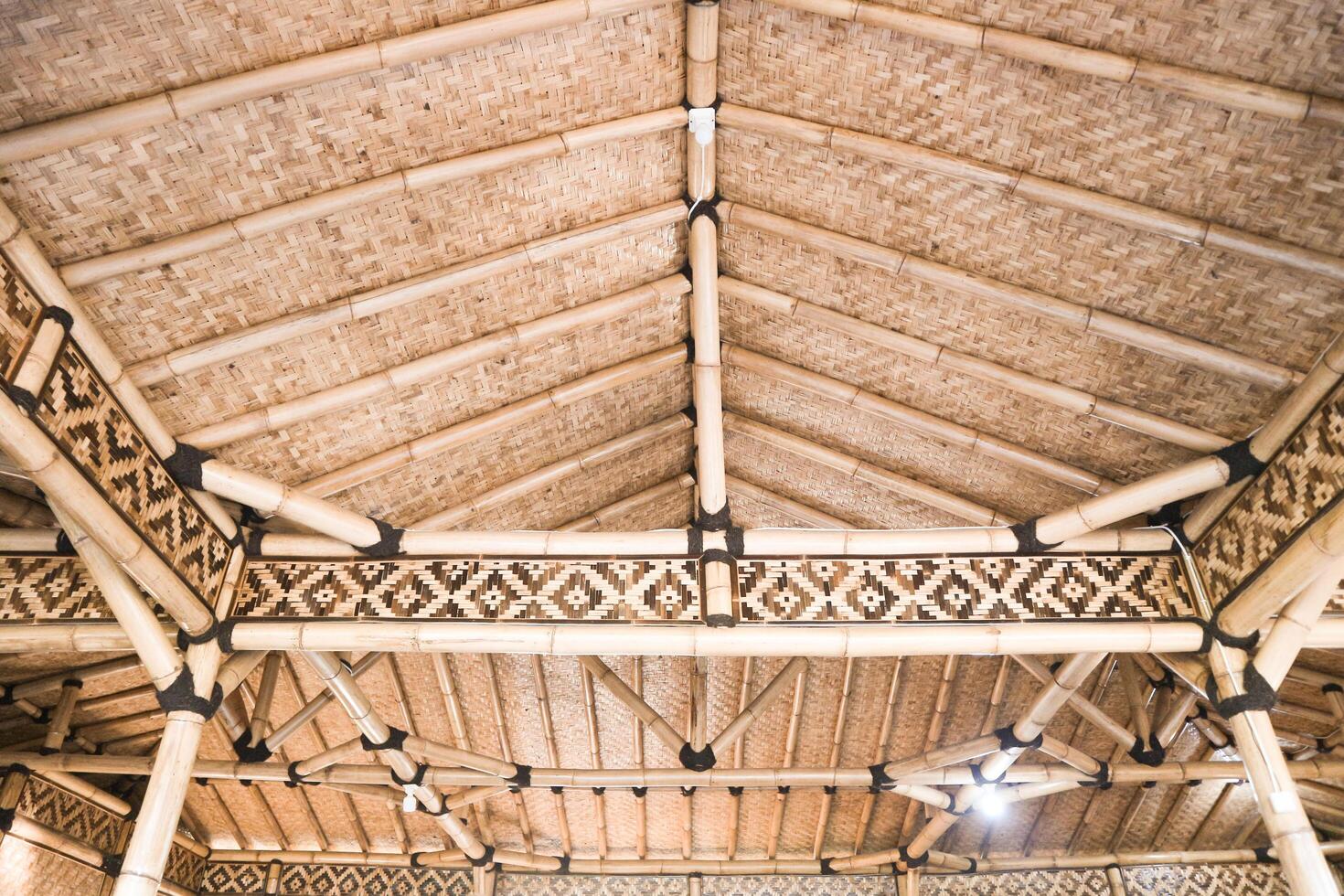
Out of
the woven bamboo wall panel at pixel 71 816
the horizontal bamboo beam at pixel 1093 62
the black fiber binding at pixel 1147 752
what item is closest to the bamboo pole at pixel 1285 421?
the horizontal bamboo beam at pixel 1093 62

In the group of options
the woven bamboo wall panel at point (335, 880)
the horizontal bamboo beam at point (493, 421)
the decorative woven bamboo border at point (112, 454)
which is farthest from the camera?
the woven bamboo wall panel at point (335, 880)

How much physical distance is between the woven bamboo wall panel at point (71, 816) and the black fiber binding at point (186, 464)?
15.9 ft

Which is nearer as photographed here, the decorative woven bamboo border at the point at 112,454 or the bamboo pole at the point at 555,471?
the decorative woven bamboo border at the point at 112,454

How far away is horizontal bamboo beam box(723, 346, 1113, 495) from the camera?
17.5ft

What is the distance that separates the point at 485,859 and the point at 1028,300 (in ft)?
25.2

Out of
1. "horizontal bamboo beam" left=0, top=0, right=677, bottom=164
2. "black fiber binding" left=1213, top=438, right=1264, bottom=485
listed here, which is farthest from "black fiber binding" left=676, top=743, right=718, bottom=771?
"horizontal bamboo beam" left=0, top=0, right=677, bottom=164

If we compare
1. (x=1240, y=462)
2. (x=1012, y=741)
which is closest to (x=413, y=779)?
(x=1012, y=741)

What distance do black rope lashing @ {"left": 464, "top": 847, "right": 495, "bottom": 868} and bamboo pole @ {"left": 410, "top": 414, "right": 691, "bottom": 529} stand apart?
15.3 feet

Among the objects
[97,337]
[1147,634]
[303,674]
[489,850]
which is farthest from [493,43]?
[489,850]

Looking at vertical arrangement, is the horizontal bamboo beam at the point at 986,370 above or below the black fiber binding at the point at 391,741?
above

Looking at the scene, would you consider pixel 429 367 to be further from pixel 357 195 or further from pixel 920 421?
pixel 920 421

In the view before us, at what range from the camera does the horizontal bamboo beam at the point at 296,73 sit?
337 cm

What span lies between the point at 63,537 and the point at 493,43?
11.0 feet

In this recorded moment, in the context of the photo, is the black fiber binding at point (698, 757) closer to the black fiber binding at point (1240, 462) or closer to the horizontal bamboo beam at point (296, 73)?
the black fiber binding at point (1240, 462)
